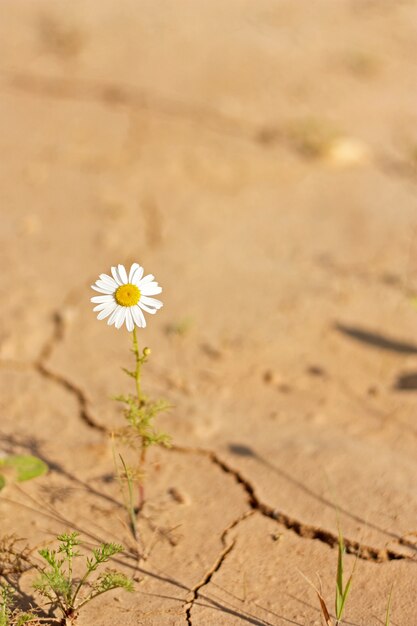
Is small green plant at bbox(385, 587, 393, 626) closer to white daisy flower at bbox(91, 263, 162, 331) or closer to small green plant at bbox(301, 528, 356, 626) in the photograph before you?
small green plant at bbox(301, 528, 356, 626)

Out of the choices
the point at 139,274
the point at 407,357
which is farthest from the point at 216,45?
the point at 139,274

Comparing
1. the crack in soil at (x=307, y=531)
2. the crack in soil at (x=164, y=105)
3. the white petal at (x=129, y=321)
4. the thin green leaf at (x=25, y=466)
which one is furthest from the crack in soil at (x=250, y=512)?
the crack in soil at (x=164, y=105)

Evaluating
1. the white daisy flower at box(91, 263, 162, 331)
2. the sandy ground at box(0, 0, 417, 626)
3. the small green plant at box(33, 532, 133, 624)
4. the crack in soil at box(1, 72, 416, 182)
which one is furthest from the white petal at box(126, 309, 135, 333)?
the crack in soil at box(1, 72, 416, 182)

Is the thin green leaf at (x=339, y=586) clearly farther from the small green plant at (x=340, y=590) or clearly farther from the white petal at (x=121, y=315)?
the white petal at (x=121, y=315)

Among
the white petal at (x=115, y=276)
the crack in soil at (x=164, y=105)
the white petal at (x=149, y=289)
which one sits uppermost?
the crack in soil at (x=164, y=105)

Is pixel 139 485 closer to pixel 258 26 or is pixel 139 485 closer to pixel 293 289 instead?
pixel 293 289

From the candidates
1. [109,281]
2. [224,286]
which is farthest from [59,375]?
[109,281]

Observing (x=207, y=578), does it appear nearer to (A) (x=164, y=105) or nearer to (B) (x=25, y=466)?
(B) (x=25, y=466)
